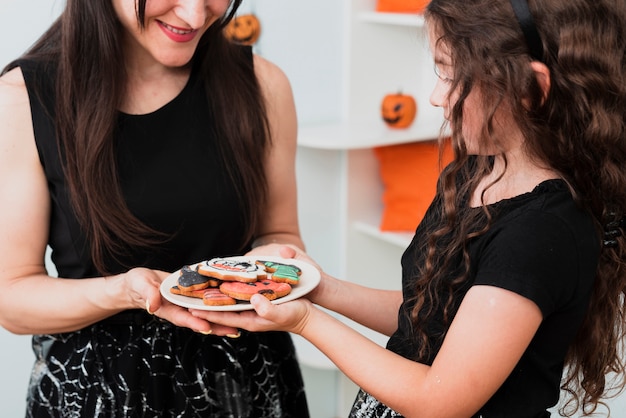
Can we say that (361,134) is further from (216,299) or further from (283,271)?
A: (216,299)

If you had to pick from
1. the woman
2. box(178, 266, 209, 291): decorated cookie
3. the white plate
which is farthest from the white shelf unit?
box(178, 266, 209, 291): decorated cookie

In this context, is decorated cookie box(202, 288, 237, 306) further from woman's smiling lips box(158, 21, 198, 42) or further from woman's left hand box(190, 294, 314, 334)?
woman's smiling lips box(158, 21, 198, 42)

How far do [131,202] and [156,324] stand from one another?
0.74 ft

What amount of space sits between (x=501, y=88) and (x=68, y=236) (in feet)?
2.61

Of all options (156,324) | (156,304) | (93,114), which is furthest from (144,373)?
(93,114)

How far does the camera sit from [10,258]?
1.43 metres

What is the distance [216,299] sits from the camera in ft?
4.25

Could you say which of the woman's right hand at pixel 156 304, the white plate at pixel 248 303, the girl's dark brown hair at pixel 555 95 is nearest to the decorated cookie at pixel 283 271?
the white plate at pixel 248 303

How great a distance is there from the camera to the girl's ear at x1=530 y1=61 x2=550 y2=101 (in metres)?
1.11


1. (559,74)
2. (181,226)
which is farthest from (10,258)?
(559,74)

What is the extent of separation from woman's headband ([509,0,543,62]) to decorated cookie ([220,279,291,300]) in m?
0.53

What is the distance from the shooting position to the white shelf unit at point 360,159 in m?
2.69

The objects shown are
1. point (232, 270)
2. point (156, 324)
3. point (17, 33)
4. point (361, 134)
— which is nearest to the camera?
point (232, 270)

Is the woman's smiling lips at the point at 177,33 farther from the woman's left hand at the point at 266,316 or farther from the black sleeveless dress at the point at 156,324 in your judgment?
the woman's left hand at the point at 266,316
